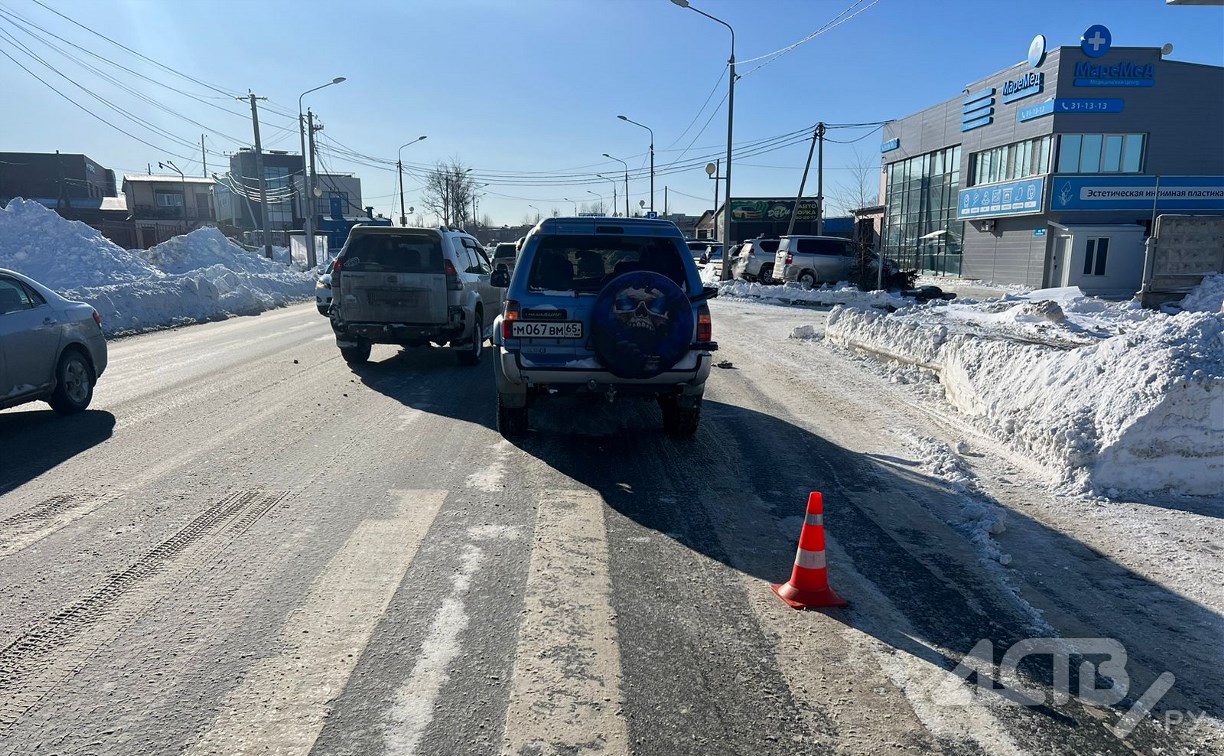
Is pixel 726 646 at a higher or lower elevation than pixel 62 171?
lower

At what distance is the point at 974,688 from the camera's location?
3.04 m

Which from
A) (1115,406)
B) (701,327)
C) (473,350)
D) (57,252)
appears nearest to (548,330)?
(701,327)

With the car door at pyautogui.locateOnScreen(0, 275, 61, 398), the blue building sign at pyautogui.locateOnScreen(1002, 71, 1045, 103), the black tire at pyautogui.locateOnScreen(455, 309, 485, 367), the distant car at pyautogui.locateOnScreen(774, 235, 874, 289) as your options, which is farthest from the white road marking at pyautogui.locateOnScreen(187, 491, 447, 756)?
the blue building sign at pyautogui.locateOnScreen(1002, 71, 1045, 103)

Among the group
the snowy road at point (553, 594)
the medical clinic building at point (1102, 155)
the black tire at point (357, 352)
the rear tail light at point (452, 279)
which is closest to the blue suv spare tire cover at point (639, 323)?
the snowy road at point (553, 594)

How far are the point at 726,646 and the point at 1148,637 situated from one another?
210 cm

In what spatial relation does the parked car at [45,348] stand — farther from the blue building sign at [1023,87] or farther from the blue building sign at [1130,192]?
the blue building sign at [1023,87]

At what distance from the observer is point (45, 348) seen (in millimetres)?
7250

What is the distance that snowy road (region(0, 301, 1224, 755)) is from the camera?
278cm

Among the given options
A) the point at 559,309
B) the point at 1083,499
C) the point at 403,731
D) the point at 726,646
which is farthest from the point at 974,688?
the point at 559,309

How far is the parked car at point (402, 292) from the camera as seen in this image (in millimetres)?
10148

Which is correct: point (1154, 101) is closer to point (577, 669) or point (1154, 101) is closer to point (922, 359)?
point (922, 359)

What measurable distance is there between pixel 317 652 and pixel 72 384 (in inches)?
254

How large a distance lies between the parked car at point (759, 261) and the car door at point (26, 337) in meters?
25.9

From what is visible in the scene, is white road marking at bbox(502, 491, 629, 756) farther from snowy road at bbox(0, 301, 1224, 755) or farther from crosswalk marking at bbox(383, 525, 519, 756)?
crosswalk marking at bbox(383, 525, 519, 756)
